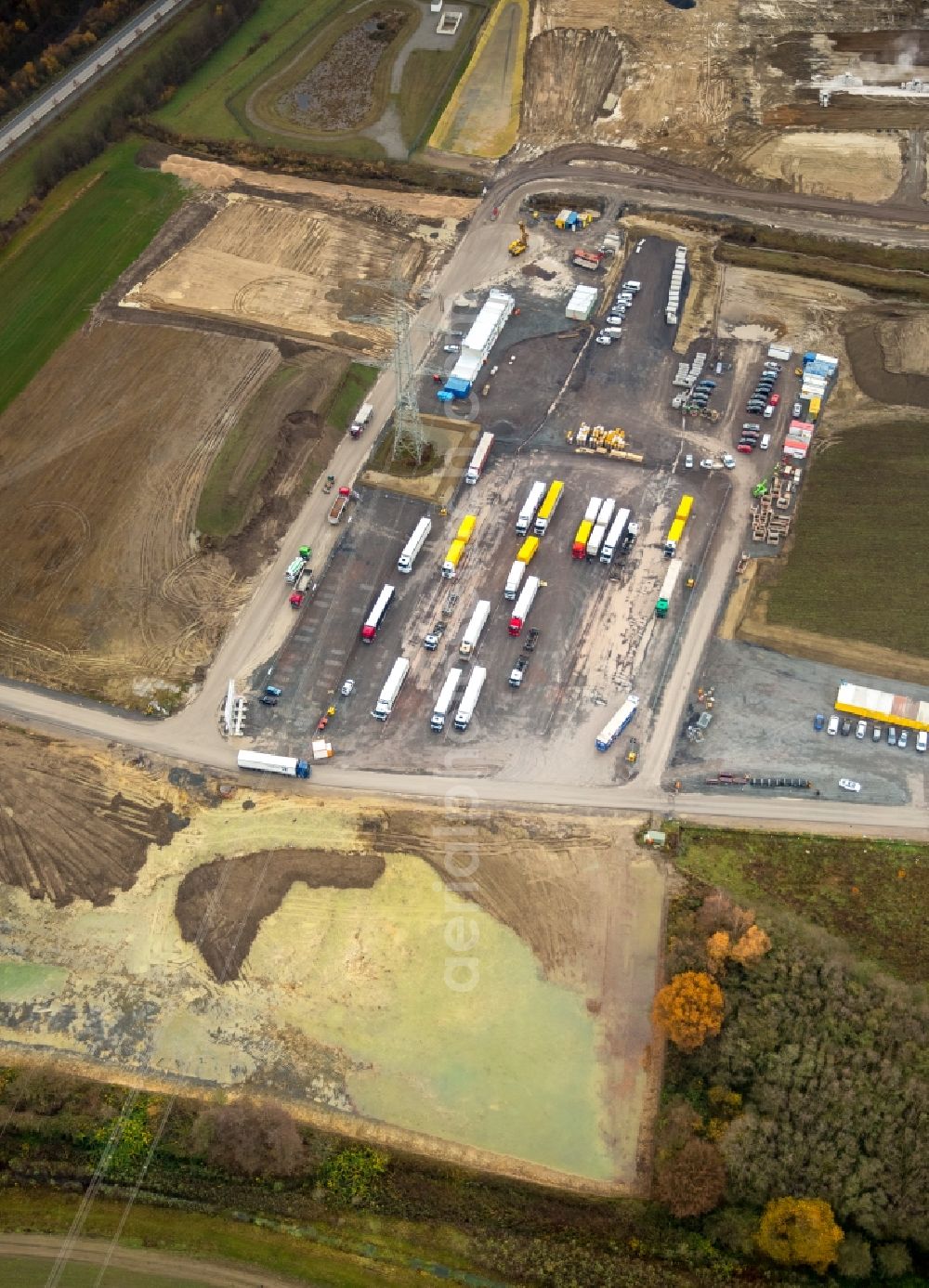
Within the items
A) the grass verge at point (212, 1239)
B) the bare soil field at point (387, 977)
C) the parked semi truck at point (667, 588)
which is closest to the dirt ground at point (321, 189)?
the parked semi truck at point (667, 588)

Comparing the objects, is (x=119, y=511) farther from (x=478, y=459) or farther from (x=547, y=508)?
(x=547, y=508)

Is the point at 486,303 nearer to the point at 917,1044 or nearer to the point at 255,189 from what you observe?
the point at 255,189

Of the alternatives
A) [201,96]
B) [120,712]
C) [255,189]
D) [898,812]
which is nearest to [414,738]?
[120,712]

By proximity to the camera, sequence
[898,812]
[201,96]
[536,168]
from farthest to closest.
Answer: [201,96], [536,168], [898,812]

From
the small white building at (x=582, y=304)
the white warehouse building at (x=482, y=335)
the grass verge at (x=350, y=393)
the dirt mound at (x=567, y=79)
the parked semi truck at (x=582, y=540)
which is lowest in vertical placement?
the parked semi truck at (x=582, y=540)

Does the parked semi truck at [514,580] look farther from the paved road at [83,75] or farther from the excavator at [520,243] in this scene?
the paved road at [83,75]

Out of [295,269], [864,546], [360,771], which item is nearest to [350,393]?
[295,269]
